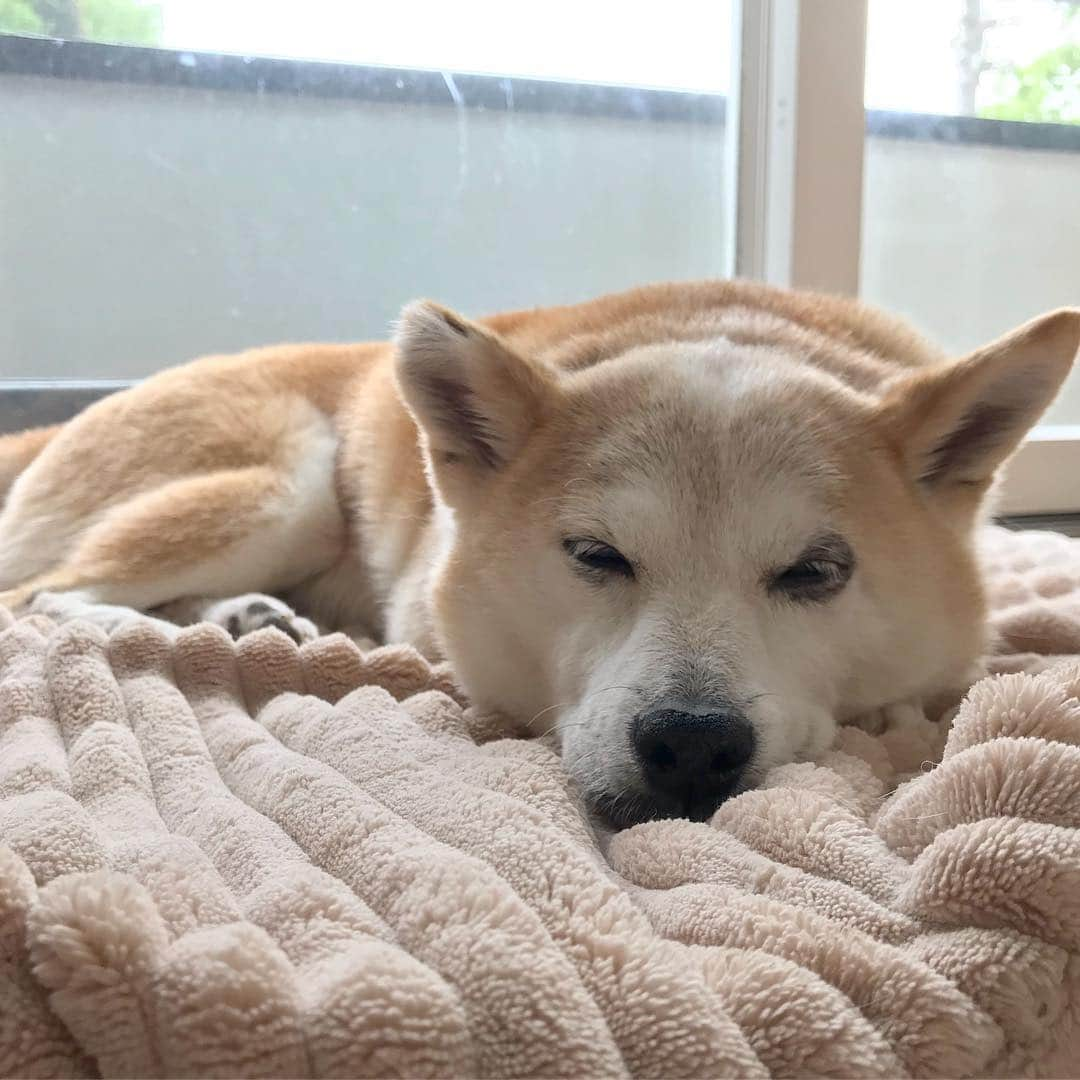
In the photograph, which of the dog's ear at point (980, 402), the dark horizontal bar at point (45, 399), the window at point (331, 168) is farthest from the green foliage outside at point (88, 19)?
the dog's ear at point (980, 402)

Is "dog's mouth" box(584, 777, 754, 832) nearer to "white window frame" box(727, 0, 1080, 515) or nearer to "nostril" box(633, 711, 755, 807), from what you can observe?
"nostril" box(633, 711, 755, 807)

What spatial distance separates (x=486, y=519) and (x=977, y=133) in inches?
77.2

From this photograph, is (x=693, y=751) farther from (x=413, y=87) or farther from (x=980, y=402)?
(x=413, y=87)

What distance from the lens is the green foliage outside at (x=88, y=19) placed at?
6.37 feet

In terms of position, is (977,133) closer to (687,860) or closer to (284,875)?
(687,860)

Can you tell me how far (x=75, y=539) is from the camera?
64.1 inches

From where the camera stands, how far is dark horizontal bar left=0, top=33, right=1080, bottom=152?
6.52ft

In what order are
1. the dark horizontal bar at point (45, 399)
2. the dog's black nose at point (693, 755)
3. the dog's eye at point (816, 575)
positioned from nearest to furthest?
1. the dog's black nose at point (693, 755)
2. the dog's eye at point (816, 575)
3. the dark horizontal bar at point (45, 399)

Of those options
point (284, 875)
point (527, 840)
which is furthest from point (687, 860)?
point (284, 875)

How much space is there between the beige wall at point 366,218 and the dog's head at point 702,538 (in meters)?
1.15

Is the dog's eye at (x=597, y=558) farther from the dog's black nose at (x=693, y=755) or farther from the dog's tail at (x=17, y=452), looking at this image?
the dog's tail at (x=17, y=452)

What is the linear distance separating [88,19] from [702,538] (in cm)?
174

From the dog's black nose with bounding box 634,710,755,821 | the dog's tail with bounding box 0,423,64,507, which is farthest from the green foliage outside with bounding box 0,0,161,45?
the dog's black nose with bounding box 634,710,755,821

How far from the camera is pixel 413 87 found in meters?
2.19
